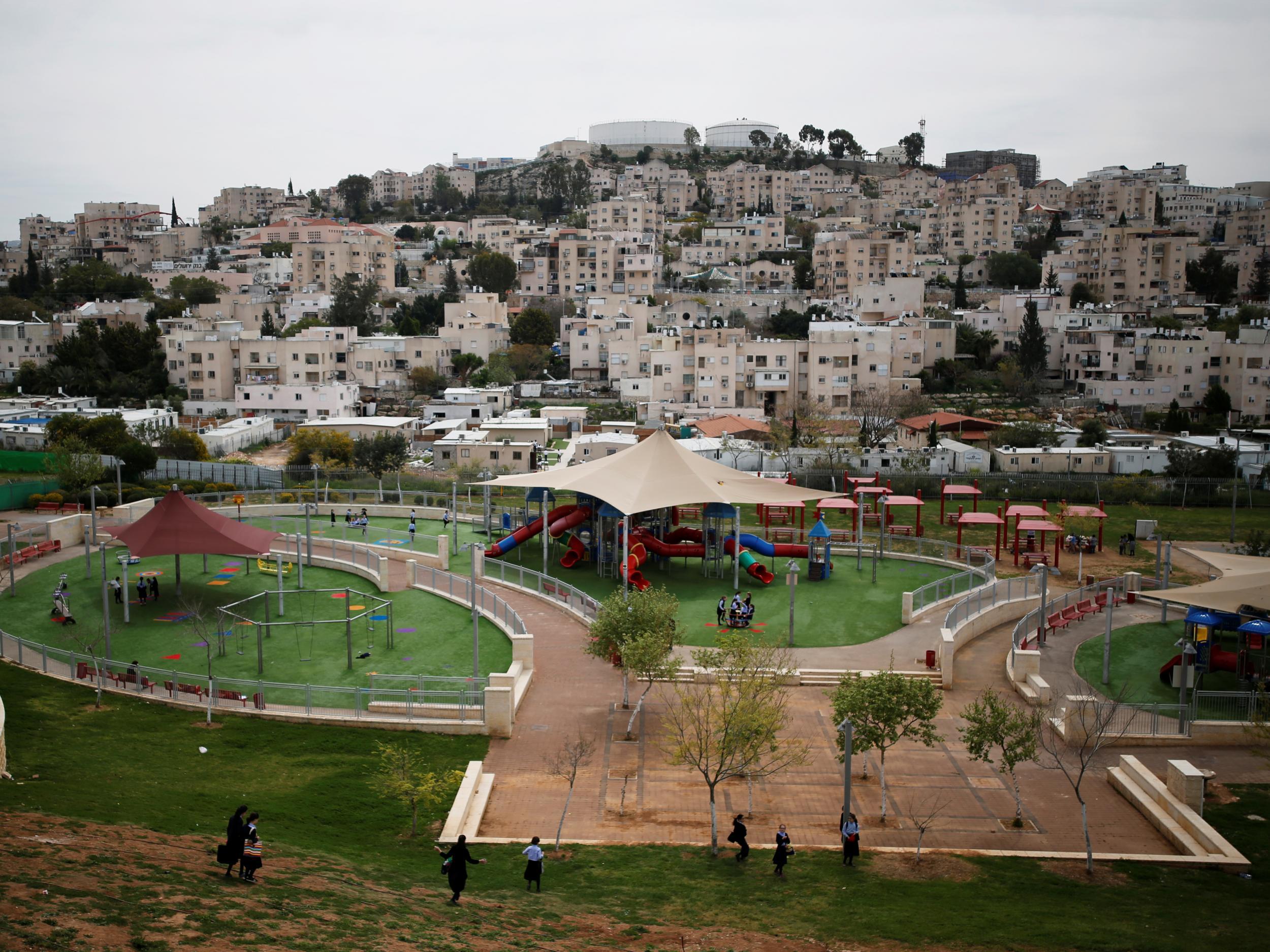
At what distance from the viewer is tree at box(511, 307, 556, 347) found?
3777 inches

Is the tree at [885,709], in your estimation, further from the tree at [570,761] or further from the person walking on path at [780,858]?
the tree at [570,761]

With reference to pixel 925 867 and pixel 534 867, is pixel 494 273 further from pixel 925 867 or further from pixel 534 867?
pixel 534 867

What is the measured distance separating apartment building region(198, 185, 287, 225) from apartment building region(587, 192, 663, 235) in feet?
218

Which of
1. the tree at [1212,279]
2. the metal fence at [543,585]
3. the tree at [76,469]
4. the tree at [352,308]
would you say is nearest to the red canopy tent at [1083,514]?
the metal fence at [543,585]

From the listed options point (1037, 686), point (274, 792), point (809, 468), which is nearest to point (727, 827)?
point (274, 792)

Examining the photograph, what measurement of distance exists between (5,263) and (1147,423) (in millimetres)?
135456

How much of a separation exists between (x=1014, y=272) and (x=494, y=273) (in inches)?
2189

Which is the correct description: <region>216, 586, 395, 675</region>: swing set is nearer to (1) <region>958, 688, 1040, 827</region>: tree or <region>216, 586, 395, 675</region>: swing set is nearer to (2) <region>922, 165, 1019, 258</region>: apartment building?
(1) <region>958, 688, 1040, 827</region>: tree

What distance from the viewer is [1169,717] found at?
22.3 metres

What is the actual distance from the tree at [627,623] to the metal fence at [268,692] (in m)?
2.62

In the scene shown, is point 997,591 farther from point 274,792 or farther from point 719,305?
point 719,305

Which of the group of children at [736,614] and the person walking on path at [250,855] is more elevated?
the person walking on path at [250,855]

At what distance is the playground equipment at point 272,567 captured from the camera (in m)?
33.2

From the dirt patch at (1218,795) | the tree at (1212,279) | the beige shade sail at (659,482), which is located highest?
the tree at (1212,279)
